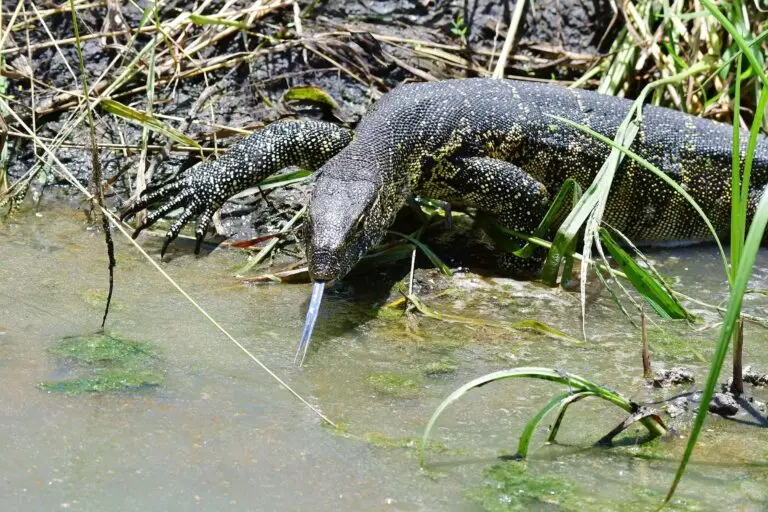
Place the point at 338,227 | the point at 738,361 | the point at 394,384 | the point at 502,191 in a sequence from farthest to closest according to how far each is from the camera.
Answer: the point at 502,191
the point at 338,227
the point at 394,384
the point at 738,361

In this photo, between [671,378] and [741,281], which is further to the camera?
[671,378]

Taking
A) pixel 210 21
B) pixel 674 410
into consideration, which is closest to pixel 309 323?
pixel 674 410

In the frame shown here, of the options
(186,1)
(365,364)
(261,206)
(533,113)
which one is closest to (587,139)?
(533,113)

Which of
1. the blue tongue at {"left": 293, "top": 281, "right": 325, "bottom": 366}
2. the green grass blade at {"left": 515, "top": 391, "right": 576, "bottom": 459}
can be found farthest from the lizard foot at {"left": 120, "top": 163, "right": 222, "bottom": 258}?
the green grass blade at {"left": 515, "top": 391, "right": 576, "bottom": 459}

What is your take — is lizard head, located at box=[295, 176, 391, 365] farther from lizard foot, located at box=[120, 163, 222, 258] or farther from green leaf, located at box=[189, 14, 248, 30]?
green leaf, located at box=[189, 14, 248, 30]

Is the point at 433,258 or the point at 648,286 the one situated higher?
the point at 648,286

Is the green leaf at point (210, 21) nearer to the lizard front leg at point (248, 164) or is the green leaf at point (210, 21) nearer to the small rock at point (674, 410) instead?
the lizard front leg at point (248, 164)

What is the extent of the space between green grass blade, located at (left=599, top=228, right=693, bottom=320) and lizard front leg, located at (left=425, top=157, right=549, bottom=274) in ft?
4.14

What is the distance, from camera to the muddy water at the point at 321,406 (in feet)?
10.9

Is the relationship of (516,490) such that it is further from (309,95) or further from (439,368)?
(309,95)

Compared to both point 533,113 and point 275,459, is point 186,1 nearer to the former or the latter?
point 533,113

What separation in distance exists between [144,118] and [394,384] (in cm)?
309

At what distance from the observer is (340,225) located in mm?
5055

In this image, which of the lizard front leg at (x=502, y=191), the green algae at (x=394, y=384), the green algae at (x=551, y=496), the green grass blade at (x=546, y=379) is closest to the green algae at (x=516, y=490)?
the green algae at (x=551, y=496)
